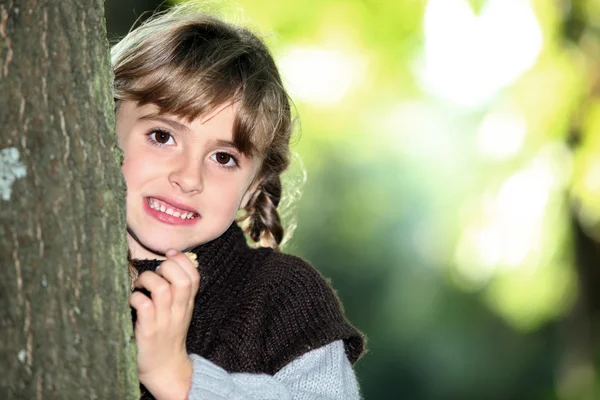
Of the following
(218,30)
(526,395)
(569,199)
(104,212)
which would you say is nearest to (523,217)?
(569,199)

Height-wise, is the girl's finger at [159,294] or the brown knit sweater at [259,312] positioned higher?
the girl's finger at [159,294]

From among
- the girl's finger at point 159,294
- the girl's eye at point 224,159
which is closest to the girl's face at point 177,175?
the girl's eye at point 224,159

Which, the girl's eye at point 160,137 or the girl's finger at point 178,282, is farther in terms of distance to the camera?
the girl's eye at point 160,137

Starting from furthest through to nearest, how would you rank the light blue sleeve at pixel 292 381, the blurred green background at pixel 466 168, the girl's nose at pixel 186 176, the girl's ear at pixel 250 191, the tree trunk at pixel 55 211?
1. the blurred green background at pixel 466 168
2. the girl's ear at pixel 250 191
3. the girl's nose at pixel 186 176
4. the light blue sleeve at pixel 292 381
5. the tree trunk at pixel 55 211

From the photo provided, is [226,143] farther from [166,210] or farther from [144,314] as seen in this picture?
[144,314]

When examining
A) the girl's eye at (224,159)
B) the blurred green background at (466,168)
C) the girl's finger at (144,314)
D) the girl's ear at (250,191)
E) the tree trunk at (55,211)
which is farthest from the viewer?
the blurred green background at (466,168)

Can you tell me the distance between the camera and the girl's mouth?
2102 millimetres

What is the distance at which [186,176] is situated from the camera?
205 cm

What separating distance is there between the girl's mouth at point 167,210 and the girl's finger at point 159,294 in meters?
0.42

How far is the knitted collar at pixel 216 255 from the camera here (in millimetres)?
2223

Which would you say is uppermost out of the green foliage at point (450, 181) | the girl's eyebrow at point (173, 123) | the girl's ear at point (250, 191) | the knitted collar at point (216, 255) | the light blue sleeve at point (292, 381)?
the girl's eyebrow at point (173, 123)

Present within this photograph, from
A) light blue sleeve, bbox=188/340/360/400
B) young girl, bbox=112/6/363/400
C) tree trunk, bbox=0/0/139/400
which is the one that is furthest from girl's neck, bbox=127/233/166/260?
tree trunk, bbox=0/0/139/400

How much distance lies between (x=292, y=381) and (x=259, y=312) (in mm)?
196

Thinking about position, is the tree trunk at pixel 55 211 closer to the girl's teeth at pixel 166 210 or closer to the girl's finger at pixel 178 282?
the girl's finger at pixel 178 282
